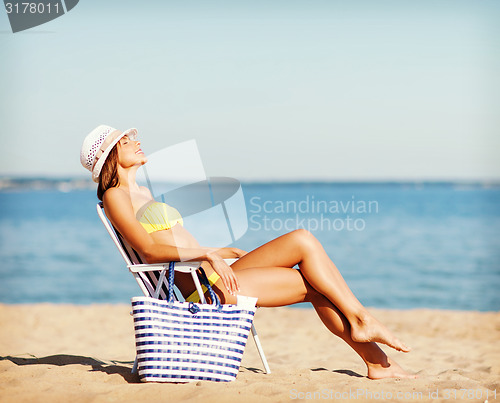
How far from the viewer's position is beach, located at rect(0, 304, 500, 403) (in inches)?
109

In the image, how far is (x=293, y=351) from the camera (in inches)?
191

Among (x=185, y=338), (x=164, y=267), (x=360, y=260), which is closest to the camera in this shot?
(x=185, y=338)

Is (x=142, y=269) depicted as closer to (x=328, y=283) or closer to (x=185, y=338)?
(x=185, y=338)

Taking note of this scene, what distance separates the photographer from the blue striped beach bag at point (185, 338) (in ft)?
9.41

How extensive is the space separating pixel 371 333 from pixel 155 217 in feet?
4.07

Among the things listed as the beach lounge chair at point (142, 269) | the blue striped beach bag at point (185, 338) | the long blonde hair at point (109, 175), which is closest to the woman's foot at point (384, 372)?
the beach lounge chair at point (142, 269)

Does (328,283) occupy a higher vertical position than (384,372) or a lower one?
higher

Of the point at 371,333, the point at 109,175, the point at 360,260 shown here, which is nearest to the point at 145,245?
the point at 109,175

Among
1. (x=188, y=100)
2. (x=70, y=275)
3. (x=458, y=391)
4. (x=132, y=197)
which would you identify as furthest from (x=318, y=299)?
(x=188, y=100)

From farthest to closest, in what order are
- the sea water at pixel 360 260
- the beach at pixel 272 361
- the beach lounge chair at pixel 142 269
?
the sea water at pixel 360 260 → the beach lounge chair at pixel 142 269 → the beach at pixel 272 361

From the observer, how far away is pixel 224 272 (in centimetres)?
292

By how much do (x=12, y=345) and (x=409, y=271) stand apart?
918cm

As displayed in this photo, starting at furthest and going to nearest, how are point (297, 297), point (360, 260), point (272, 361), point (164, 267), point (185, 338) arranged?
point (360, 260) → point (272, 361) → point (297, 297) → point (164, 267) → point (185, 338)

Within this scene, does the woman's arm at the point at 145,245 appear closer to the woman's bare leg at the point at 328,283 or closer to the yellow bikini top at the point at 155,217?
the yellow bikini top at the point at 155,217
